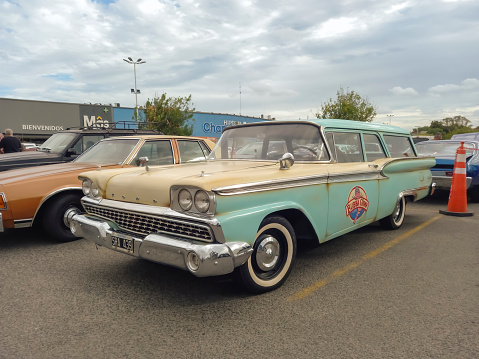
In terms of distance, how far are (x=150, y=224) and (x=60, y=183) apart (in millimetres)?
2389

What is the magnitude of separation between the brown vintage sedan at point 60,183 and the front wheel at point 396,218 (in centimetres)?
283

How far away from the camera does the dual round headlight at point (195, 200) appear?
8.46ft

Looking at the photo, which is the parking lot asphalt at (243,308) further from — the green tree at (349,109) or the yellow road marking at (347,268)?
the green tree at (349,109)

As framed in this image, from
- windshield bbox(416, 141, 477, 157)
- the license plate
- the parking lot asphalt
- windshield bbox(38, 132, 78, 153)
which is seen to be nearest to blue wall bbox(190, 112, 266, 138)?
windshield bbox(416, 141, 477, 157)

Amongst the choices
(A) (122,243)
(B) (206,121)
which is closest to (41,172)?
(A) (122,243)

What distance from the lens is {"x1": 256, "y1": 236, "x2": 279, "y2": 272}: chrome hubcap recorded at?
298cm

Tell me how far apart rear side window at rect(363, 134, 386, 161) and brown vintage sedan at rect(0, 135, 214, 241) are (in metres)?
2.11

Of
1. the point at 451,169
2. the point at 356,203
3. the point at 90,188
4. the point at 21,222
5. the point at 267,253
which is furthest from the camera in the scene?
the point at 451,169

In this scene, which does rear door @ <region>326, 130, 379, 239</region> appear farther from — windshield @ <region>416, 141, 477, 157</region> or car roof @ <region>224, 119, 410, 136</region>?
windshield @ <region>416, 141, 477, 157</region>

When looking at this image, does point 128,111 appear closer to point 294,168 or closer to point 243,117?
point 243,117

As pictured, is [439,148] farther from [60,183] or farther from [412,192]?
[60,183]

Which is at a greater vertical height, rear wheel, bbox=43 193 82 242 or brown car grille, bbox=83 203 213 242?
brown car grille, bbox=83 203 213 242

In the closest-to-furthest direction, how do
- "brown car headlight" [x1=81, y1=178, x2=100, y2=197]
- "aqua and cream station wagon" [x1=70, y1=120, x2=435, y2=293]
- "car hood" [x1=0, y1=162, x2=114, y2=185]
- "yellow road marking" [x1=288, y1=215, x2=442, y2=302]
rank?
"aqua and cream station wagon" [x1=70, y1=120, x2=435, y2=293] → "yellow road marking" [x1=288, y1=215, x2=442, y2=302] → "brown car headlight" [x1=81, y1=178, x2=100, y2=197] → "car hood" [x1=0, y1=162, x2=114, y2=185]

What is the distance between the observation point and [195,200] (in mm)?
2629
